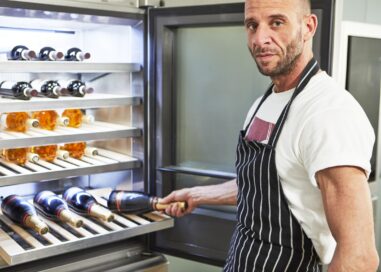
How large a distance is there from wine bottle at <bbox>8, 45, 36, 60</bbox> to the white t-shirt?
3.17 feet

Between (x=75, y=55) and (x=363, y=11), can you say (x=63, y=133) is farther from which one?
(x=363, y=11)

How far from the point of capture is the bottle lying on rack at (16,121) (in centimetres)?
187

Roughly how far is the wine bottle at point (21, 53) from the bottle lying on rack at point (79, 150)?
16.4 inches

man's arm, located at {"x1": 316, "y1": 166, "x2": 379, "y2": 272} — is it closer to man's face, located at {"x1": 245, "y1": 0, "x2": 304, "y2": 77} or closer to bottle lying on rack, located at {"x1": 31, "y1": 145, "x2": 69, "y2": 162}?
man's face, located at {"x1": 245, "y1": 0, "x2": 304, "y2": 77}

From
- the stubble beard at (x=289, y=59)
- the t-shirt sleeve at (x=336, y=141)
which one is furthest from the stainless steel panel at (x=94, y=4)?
the t-shirt sleeve at (x=336, y=141)

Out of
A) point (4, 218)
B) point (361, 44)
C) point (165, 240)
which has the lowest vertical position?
point (165, 240)

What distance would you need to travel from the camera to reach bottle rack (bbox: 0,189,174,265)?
1.46m

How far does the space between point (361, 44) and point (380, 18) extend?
0.36 m

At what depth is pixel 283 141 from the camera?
1150 millimetres

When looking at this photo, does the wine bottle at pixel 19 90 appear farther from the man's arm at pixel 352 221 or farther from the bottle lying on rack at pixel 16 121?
the man's arm at pixel 352 221

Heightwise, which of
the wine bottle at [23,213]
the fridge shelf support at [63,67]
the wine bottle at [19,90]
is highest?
the fridge shelf support at [63,67]

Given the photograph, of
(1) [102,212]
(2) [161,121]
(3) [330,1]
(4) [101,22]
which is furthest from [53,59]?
(3) [330,1]

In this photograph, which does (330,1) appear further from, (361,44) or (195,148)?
(195,148)

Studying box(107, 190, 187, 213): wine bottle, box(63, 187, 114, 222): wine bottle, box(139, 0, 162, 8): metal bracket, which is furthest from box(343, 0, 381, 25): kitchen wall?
box(63, 187, 114, 222): wine bottle
